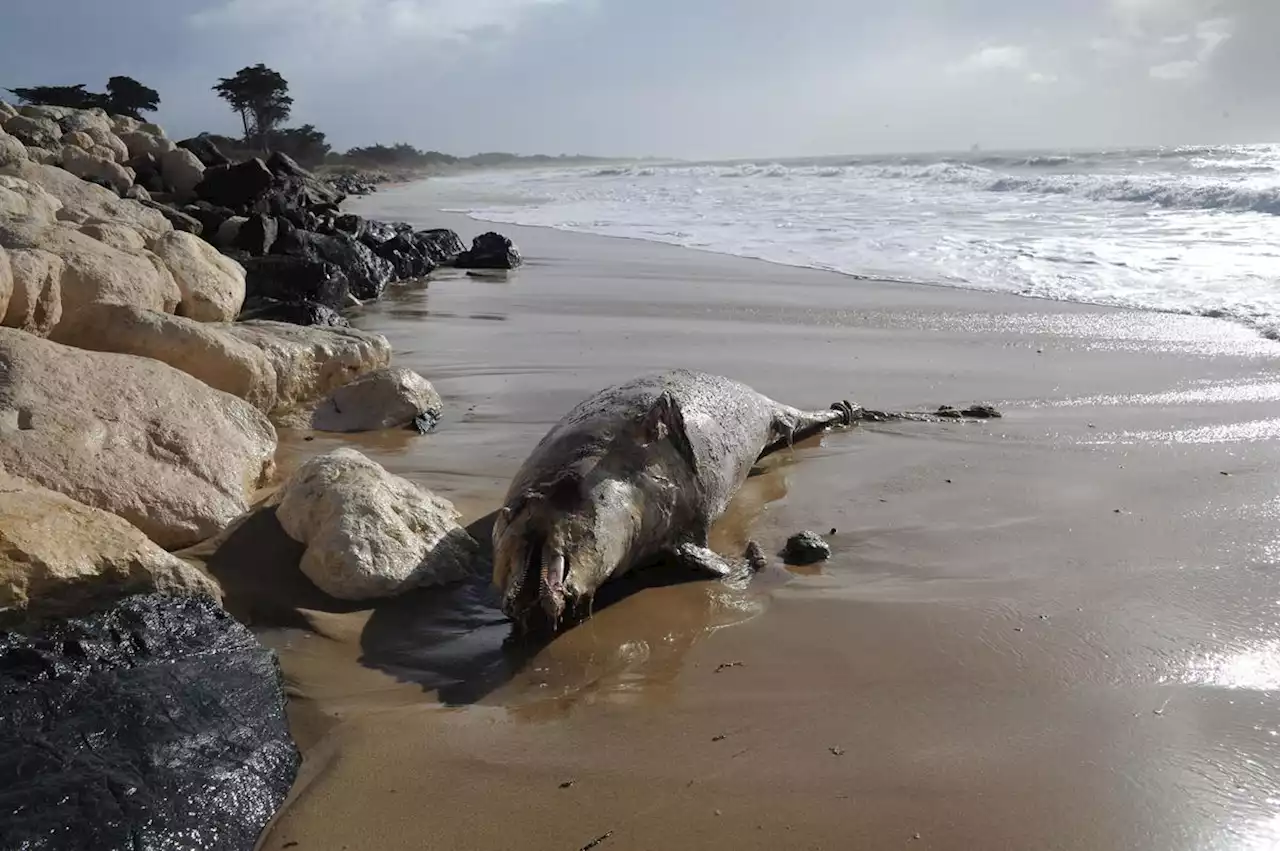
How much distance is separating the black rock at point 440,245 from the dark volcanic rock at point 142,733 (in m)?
11.3

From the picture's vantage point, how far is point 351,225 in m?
13.9

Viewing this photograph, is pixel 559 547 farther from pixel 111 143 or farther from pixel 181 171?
pixel 111 143

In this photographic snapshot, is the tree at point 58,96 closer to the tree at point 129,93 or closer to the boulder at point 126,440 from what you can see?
the tree at point 129,93

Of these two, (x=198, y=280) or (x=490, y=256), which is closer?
(x=198, y=280)

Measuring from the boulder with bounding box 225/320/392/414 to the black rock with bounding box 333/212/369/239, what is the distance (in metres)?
7.55

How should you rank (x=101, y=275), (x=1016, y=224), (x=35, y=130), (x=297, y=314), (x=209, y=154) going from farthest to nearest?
(x=209, y=154) < (x=35, y=130) < (x=1016, y=224) < (x=297, y=314) < (x=101, y=275)

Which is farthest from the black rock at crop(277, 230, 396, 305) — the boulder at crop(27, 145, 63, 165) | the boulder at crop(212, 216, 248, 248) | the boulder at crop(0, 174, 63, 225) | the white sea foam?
the boulder at crop(27, 145, 63, 165)

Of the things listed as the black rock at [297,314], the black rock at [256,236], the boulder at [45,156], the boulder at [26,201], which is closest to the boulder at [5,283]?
the boulder at [26,201]

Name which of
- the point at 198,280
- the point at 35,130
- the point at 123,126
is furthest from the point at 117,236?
the point at 123,126

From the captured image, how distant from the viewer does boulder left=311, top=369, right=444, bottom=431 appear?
563 cm

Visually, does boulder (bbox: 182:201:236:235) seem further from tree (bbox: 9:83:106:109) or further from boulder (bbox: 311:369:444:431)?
tree (bbox: 9:83:106:109)

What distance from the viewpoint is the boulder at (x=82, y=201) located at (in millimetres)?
8734

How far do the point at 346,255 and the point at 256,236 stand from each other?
105cm

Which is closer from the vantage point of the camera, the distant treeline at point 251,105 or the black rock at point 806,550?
the black rock at point 806,550
